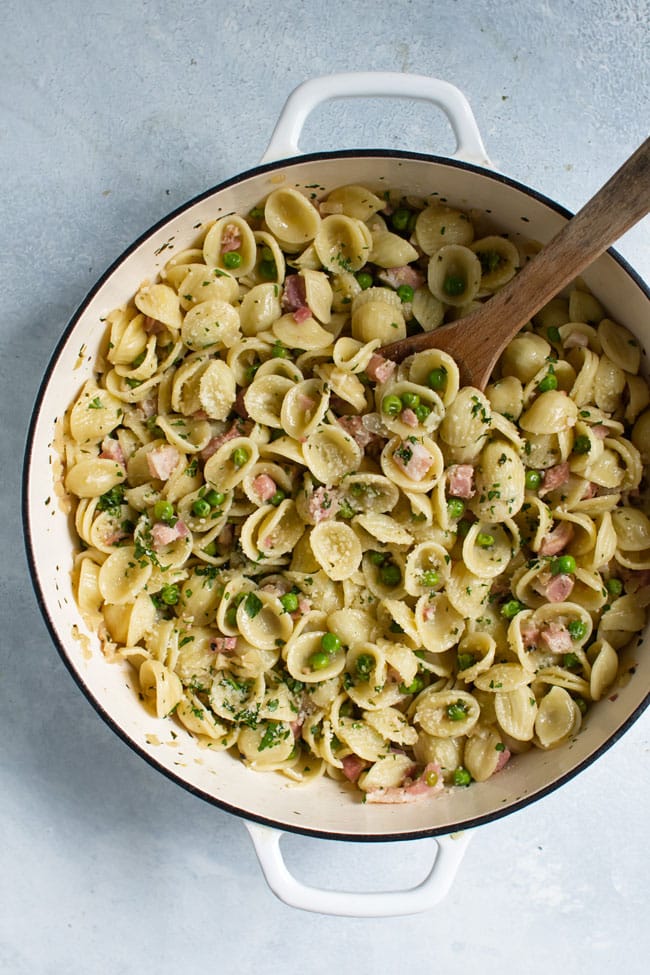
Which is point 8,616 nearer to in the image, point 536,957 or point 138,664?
point 138,664

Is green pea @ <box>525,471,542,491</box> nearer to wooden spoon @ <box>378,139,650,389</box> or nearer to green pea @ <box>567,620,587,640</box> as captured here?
wooden spoon @ <box>378,139,650,389</box>

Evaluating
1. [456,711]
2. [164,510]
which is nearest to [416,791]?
[456,711]

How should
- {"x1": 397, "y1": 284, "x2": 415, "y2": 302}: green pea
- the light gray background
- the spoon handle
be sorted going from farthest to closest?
the light gray background → {"x1": 397, "y1": 284, "x2": 415, "y2": 302}: green pea → the spoon handle

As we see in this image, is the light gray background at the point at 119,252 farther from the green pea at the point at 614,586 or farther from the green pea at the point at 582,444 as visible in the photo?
the green pea at the point at 582,444

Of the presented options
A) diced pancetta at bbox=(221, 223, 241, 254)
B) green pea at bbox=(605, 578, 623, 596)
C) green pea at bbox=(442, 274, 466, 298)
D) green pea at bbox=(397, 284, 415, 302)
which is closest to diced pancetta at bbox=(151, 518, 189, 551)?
diced pancetta at bbox=(221, 223, 241, 254)

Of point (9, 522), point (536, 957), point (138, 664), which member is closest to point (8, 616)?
point (9, 522)
